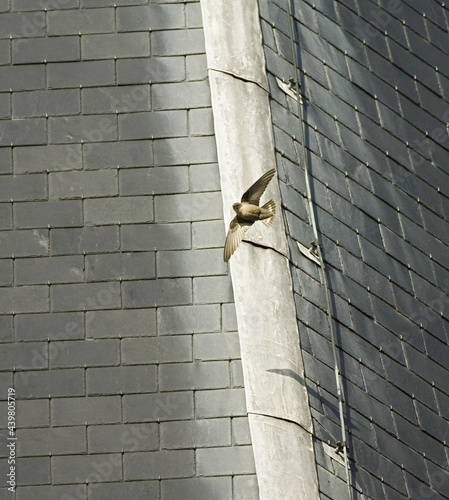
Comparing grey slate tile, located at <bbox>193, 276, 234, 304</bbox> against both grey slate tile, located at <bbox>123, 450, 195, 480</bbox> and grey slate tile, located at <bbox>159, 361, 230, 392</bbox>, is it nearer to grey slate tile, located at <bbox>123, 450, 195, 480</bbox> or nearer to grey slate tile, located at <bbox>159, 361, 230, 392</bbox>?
grey slate tile, located at <bbox>159, 361, 230, 392</bbox>

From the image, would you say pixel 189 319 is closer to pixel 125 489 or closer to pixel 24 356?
pixel 24 356

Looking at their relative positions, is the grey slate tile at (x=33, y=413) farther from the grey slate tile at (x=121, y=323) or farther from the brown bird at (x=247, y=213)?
the brown bird at (x=247, y=213)

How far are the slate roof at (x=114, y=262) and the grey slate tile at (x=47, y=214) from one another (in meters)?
0.02

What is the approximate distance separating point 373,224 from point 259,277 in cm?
291

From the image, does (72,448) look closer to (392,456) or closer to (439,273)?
(392,456)

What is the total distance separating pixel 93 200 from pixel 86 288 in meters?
1.45

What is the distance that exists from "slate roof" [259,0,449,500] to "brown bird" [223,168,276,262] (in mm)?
1636

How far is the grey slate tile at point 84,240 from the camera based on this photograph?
84.9ft

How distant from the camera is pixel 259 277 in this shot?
25438 mm

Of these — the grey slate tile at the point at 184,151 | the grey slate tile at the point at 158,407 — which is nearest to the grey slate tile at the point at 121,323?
the grey slate tile at the point at 158,407

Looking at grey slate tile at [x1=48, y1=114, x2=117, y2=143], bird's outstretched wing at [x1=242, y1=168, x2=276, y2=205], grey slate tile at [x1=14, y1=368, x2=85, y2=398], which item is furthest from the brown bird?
grey slate tile at [x1=48, y1=114, x2=117, y2=143]

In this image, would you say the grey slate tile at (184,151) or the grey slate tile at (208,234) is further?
the grey slate tile at (184,151)

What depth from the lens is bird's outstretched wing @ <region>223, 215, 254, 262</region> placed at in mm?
24219

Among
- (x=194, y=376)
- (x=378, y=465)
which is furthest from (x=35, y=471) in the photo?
(x=378, y=465)
